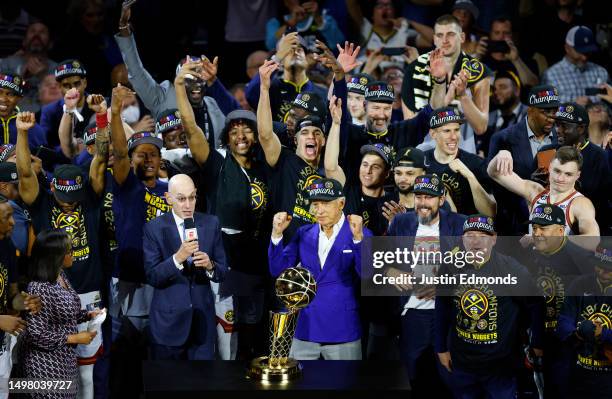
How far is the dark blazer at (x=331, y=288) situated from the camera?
7.30 meters

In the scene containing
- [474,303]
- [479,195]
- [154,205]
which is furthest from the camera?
[479,195]

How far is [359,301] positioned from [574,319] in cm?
137

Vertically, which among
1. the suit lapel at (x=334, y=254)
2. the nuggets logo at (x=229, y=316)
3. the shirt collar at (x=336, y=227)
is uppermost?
the shirt collar at (x=336, y=227)

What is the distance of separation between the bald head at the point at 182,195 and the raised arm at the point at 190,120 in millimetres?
593

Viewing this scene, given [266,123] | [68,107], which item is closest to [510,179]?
[266,123]

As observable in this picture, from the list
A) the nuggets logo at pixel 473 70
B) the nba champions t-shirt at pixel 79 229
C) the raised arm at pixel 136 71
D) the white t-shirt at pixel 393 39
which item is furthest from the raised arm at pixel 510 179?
the white t-shirt at pixel 393 39

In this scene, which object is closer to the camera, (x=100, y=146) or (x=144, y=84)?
(x=100, y=146)

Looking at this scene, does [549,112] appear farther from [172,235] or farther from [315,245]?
[172,235]

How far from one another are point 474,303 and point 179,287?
1905 mm

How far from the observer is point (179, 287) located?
24.5 ft

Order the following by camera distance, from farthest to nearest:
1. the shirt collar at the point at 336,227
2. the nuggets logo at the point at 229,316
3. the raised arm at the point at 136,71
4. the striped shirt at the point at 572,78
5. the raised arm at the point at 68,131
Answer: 1. the striped shirt at the point at 572,78
2. the raised arm at the point at 136,71
3. the raised arm at the point at 68,131
4. the nuggets logo at the point at 229,316
5. the shirt collar at the point at 336,227

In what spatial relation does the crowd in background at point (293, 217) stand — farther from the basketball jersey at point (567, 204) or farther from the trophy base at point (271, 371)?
the trophy base at point (271, 371)

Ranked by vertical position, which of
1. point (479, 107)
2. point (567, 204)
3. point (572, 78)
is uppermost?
point (572, 78)

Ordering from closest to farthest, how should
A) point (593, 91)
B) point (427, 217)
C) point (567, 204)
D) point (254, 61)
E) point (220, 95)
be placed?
point (427, 217)
point (567, 204)
point (220, 95)
point (593, 91)
point (254, 61)
